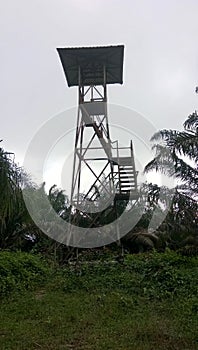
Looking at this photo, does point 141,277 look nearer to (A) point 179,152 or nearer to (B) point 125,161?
(A) point 179,152

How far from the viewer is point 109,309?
668cm

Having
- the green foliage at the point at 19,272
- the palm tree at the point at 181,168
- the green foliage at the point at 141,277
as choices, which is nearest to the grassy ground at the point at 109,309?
the green foliage at the point at 141,277

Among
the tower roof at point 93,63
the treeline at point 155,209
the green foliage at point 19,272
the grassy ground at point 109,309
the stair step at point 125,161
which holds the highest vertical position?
the tower roof at point 93,63

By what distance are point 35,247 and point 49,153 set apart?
3474 mm

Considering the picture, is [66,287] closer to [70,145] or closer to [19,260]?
[19,260]

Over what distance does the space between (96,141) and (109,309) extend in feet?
22.8

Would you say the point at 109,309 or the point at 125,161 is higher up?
the point at 125,161

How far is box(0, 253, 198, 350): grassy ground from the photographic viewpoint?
5.14 metres

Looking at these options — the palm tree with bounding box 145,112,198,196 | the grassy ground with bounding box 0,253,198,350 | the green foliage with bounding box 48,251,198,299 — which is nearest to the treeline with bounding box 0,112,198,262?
the palm tree with bounding box 145,112,198,196

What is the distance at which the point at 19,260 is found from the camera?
1047cm

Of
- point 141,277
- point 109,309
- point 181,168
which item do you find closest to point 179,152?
point 181,168

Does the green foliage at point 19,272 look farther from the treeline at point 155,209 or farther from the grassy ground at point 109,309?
the treeline at point 155,209

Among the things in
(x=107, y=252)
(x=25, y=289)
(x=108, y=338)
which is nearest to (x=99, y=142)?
(x=107, y=252)

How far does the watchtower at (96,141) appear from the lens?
42.0 ft
